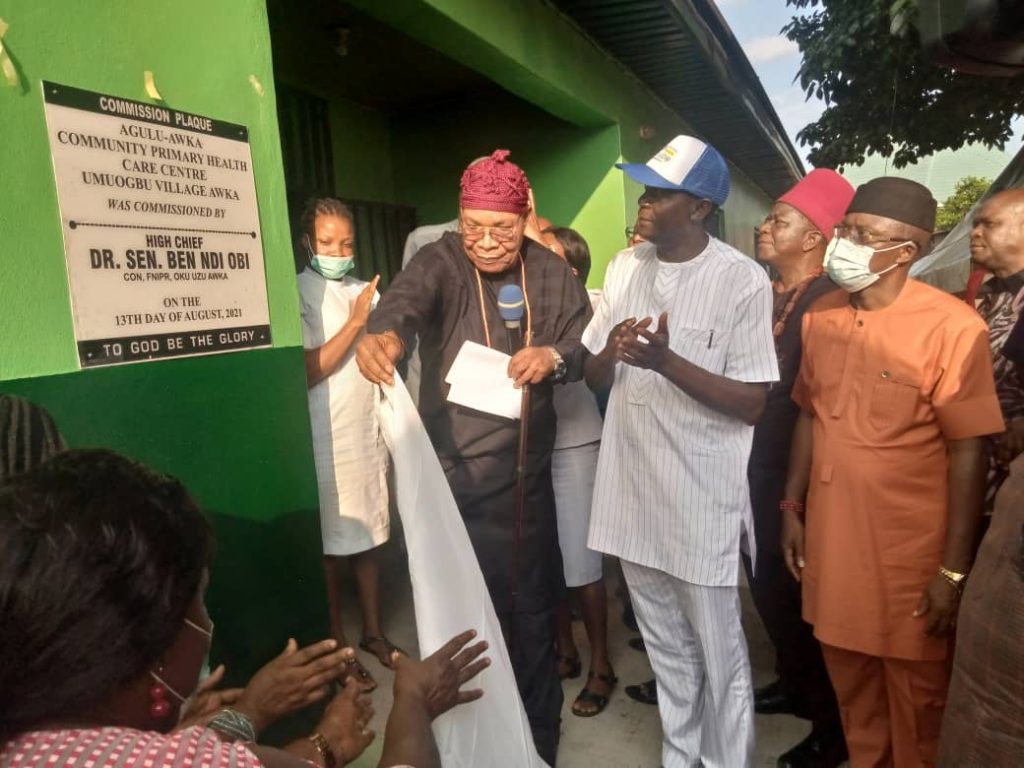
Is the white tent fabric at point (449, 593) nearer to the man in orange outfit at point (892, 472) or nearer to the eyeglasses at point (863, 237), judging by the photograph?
the man in orange outfit at point (892, 472)

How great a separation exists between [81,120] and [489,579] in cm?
178

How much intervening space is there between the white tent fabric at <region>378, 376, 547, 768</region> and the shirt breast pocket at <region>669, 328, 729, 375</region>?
855 mm

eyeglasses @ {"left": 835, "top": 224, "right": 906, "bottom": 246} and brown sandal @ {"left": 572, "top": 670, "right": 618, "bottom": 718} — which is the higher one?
eyeglasses @ {"left": 835, "top": 224, "right": 906, "bottom": 246}

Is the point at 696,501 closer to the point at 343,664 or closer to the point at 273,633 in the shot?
the point at 343,664

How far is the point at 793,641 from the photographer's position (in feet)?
9.53

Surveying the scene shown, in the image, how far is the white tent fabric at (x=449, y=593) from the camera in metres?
1.96

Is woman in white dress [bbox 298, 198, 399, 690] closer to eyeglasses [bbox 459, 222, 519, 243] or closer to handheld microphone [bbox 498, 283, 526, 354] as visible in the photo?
eyeglasses [bbox 459, 222, 519, 243]

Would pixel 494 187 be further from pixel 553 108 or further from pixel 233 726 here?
pixel 553 108

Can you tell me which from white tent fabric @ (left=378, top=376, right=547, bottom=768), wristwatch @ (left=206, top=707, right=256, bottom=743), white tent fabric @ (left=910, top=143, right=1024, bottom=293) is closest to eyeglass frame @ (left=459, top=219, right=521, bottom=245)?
white tent fabric @ (left=378, top=376, right=547, bottom=768)

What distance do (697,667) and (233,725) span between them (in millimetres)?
1581

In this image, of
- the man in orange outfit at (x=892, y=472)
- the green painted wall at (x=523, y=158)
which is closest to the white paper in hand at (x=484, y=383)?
the man in orange outfit at (x=892, y=472)

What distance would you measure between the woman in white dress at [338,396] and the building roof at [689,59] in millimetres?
2385

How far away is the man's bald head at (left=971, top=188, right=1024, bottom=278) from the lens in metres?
3.06

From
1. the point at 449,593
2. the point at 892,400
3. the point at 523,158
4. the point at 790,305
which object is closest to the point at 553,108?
the point at 523,158
